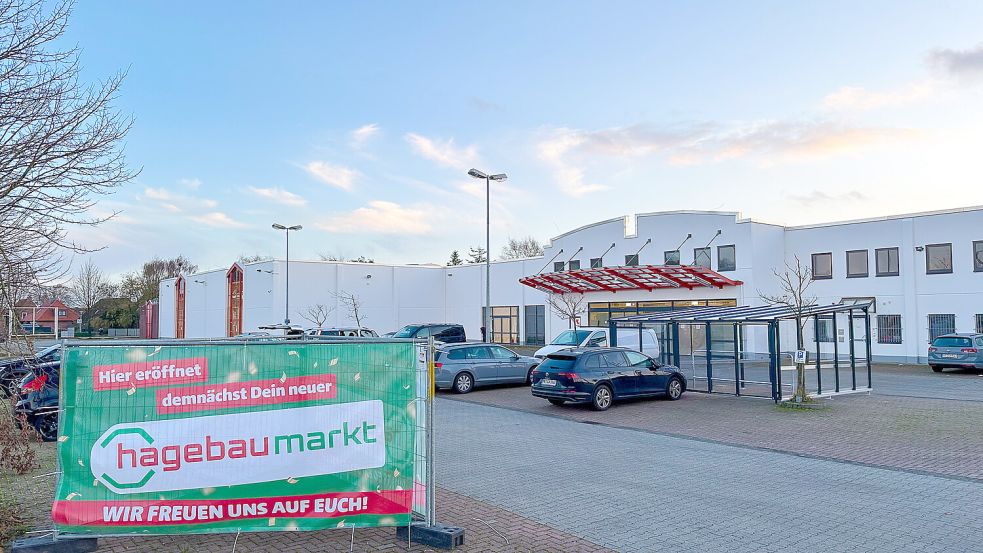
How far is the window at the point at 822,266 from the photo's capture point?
34469 mm

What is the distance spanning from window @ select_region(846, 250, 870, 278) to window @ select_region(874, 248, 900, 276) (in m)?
0.54

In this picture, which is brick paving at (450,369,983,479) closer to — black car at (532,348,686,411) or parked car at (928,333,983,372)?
black car at (532,348,686,411)

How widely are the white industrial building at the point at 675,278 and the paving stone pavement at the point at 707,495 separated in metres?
10.8

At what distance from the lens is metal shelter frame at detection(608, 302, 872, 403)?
677 inches

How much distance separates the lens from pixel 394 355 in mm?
6504

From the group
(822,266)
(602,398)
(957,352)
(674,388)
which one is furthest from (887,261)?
(602,398)

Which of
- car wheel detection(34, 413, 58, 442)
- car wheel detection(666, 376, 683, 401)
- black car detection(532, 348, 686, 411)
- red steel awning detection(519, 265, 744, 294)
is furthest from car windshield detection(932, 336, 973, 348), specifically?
car wheel detection(34, 413, 58, 442)

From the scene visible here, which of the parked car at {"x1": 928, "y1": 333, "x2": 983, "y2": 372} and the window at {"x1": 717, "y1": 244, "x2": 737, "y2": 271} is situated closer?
the parked car at {"x1": 928, "y1": 333, "x2": 983, "y2": 372}

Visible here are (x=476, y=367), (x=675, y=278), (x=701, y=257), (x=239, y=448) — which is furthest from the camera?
(x=701, y=257)

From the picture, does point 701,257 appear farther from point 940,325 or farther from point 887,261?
point 940,325

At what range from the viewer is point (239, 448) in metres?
6.13

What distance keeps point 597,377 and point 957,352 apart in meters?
17.6

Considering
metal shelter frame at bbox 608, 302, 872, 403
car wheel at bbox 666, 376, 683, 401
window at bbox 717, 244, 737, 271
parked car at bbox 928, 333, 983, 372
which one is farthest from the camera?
window at bbox 717, 244, 737, 271

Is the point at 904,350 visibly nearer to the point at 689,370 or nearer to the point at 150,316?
the point at 689,370
